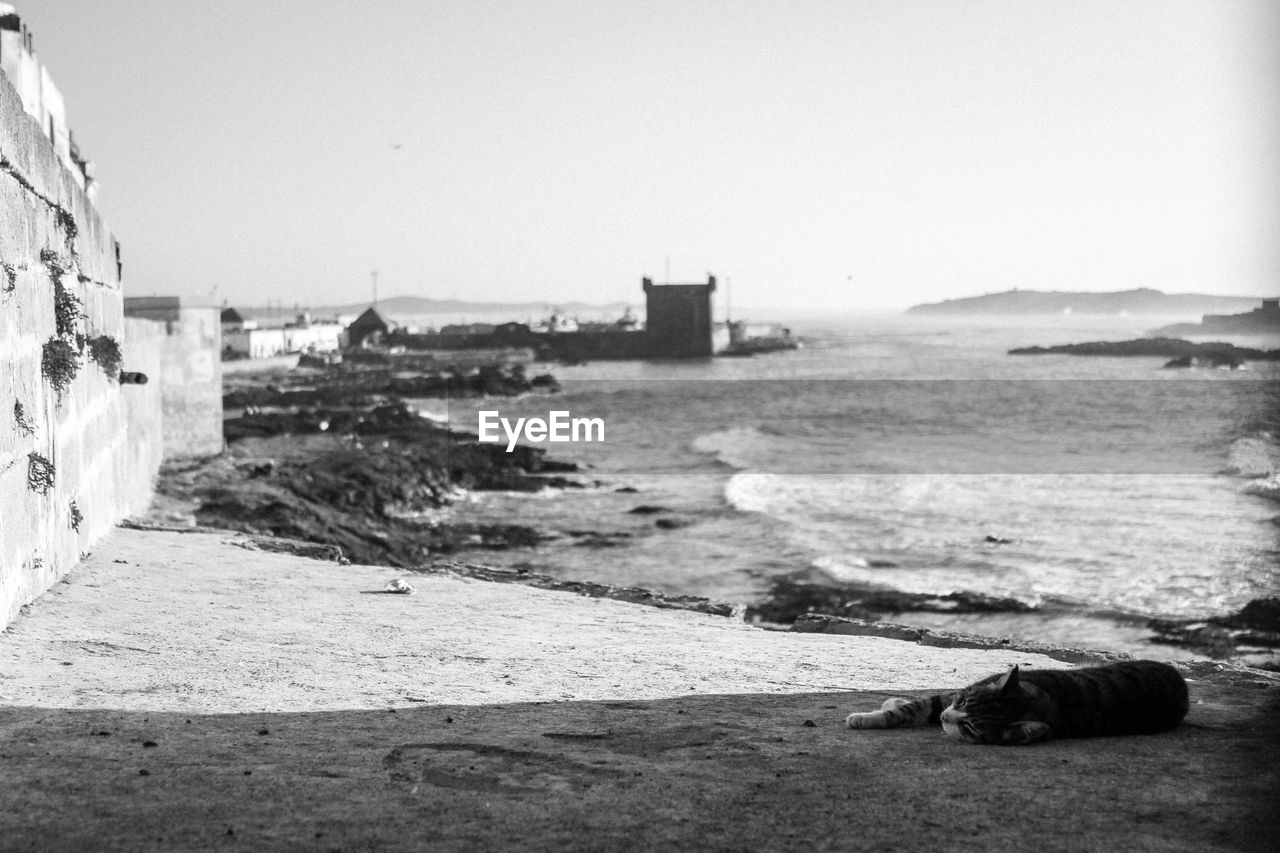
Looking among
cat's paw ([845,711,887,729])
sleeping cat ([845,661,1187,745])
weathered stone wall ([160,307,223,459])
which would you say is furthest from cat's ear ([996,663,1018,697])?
weathered stone wall ([160,307,223,459])

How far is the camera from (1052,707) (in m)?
5.00

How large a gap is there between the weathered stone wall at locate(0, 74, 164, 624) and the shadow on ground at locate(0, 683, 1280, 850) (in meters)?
2.13

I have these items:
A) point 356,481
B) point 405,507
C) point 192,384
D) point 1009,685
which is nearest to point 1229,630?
point 1009,685

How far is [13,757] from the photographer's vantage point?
4188 mm

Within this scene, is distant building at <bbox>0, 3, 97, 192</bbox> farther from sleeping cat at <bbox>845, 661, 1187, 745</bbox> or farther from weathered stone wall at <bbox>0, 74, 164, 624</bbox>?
sleeping cat at <bbox>845, 661, 1187, 745</bbox>

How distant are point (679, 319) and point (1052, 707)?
101131 mm

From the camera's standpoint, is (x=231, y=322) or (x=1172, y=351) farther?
(x=1172, y=351)

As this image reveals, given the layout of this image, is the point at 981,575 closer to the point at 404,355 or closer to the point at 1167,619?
the point at 1167,619

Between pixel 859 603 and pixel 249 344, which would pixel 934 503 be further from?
pixel 249 344

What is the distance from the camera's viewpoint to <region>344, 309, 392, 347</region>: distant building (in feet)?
336

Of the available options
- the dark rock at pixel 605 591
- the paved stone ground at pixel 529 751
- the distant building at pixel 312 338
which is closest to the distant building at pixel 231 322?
the distant building at pixel 312 338

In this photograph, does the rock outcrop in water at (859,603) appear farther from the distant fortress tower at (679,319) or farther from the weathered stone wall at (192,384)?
the distant fortress tower at (679,319)

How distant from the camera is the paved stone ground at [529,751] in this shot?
3.66 m

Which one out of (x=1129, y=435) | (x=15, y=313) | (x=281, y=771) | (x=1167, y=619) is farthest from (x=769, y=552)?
(x=1129, y=435)
